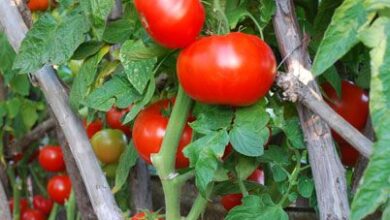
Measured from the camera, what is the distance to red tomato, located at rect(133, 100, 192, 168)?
669 millimetres

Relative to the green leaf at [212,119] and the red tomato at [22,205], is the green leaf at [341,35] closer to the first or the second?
the green leaf at [212,119]

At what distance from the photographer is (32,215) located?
58.7 inches

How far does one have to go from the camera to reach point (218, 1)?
598 mm

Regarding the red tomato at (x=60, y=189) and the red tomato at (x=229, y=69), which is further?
the red tomato at (x=60, y=189)

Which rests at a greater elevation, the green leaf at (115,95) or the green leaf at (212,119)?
the green leaf at (115,95)

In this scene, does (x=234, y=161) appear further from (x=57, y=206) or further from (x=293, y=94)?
(x=57, y=206)

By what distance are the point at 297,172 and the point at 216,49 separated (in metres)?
0.17

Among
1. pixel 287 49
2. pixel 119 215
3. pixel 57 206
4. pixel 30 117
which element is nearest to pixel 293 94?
pixel 287 49

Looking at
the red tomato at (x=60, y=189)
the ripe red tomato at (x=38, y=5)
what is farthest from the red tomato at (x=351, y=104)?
the red tomato at (x=60, y=189)

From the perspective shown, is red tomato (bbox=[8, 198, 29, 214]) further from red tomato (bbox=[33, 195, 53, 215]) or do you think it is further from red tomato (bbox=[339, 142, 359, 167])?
red tomato (bbox=[339, 142, 359, 167])

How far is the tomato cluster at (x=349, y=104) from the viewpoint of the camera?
0.64 m

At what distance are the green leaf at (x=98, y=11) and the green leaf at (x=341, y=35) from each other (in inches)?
10.0

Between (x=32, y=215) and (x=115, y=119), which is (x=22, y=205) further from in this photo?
(x=115, y=119)

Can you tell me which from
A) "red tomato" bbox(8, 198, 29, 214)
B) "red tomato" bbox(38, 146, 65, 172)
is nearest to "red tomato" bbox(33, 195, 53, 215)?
"red tomato" bbox(8, 198, 29, 214)
